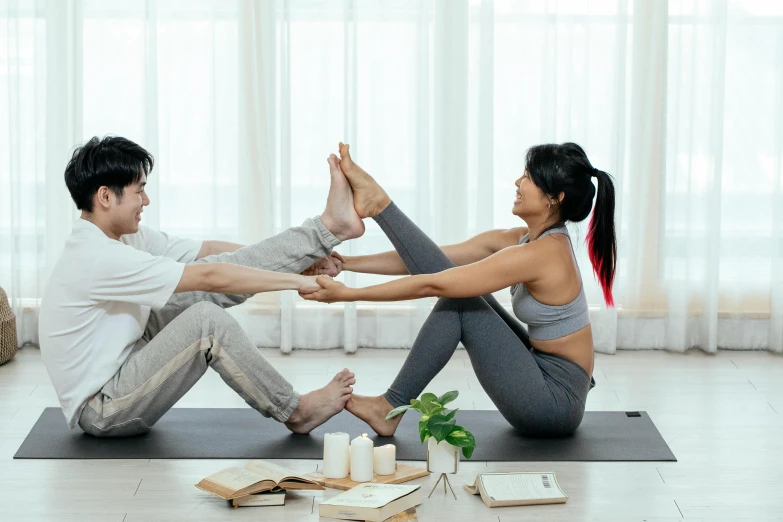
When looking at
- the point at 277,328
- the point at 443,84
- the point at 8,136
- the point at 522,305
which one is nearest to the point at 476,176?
the point at 443,84

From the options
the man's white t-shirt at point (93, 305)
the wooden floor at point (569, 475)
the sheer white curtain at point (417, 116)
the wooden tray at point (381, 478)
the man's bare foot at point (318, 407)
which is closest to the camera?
the wooden floor at point (569, 475)

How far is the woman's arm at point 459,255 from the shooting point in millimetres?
3303

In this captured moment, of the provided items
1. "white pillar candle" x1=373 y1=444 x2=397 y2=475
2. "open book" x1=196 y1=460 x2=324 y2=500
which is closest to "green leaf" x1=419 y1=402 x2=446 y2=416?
"white pillar candle" x1=373 y1=444 x2=397 y2=475

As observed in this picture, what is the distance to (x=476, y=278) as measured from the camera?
2783 mm

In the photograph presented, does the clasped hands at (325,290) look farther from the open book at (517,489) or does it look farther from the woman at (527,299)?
the open book at (517,489)

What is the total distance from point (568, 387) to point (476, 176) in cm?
160

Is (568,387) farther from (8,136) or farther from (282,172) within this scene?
(8,136)

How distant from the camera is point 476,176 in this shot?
4332mm

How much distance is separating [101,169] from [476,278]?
108cm

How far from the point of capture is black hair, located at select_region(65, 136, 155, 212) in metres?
2.79

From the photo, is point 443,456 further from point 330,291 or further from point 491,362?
point 330,291

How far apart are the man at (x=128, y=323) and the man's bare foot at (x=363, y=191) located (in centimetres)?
28

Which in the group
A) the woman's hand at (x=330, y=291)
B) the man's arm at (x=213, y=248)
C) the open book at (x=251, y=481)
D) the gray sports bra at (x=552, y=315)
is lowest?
the open book at (x=251, y=481)

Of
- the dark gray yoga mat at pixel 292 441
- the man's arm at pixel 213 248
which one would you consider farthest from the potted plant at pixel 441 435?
the man's arm at pixel 213 248
